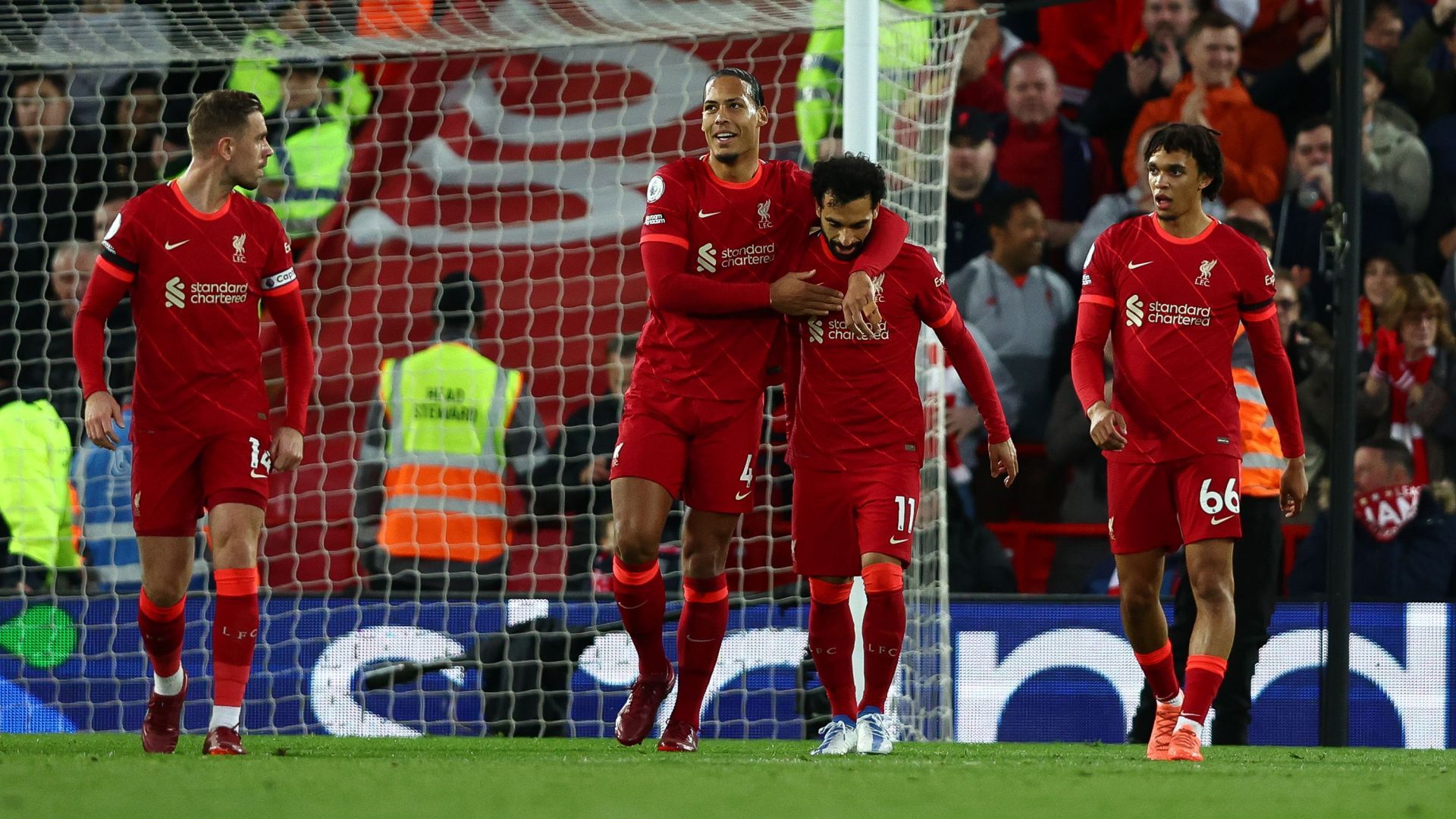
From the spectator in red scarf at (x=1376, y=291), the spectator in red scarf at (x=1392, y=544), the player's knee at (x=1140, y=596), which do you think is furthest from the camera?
the spectator in red scarf at (x=1376, y=291)

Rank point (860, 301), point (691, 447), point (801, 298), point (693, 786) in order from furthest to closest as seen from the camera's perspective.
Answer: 1. point (691, 447)
2. point (801, 298)
3. point (860, 301)
4. point (693, 786)

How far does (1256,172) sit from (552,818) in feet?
19.8

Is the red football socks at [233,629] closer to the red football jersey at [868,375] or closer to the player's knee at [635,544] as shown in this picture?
the player's knee at [635,544]

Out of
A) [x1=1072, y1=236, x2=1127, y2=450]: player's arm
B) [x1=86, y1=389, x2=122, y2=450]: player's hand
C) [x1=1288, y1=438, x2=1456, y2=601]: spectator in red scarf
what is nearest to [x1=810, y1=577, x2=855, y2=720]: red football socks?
[x1=1072, y1=236, x2=1127, y2=450]: player's arm

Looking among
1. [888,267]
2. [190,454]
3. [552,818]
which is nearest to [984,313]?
[888,267]

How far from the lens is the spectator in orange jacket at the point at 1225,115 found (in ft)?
26.1

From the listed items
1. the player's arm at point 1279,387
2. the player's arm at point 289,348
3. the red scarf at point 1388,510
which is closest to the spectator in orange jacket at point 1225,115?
the red scarf at point 1388,510

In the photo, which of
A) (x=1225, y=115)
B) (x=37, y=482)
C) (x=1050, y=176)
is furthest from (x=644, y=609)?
(x=1225, y=115)

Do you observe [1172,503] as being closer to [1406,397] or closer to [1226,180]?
[1406,397]

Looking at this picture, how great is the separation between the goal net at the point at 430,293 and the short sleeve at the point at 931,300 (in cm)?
160

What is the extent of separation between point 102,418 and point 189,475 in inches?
11.4

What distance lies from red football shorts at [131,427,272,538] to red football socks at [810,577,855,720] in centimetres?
156

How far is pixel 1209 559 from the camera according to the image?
4.91 meters

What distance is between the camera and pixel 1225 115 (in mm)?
8000
